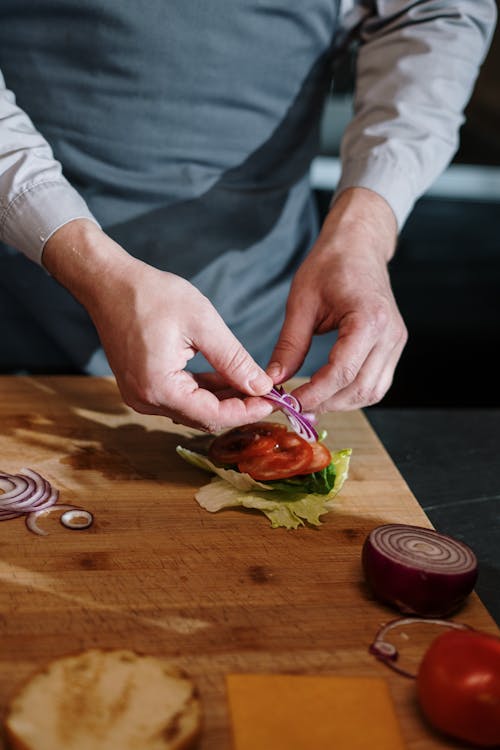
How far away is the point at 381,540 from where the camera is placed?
1.53 metres

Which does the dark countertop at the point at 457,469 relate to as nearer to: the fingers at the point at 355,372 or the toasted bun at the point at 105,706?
the fingers at the point at 355,372

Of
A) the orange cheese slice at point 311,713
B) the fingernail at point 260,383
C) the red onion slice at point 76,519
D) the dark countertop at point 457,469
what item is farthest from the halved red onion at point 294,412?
the orange cheese slice at point 311,713

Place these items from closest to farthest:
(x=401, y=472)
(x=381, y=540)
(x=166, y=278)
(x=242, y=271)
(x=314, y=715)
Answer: (x=314, y=715) < (x=381, y=540) < (x=166, y=278) < (x=401, y=472) < (x=242, y=271)

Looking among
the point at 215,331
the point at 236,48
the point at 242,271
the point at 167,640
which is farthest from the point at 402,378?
the point at 167,640

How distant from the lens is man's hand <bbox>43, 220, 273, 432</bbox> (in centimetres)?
161

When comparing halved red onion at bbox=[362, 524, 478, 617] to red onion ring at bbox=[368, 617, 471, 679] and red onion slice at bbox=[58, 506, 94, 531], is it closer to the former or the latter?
red onion ring at bbox=[368, 617, 471, 679]

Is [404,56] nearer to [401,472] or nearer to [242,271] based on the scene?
[242,271]

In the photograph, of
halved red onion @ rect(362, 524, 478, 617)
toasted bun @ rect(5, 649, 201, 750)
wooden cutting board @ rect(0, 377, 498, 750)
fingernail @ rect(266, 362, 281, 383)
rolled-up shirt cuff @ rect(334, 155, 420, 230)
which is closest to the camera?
toasted bun @ rect(5, 649, 201, 750)

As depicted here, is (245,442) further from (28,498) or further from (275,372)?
(28,498)

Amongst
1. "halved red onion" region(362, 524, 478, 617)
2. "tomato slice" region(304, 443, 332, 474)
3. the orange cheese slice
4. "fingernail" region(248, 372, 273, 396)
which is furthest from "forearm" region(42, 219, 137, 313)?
the orange cheese slice

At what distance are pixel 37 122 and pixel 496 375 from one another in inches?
103

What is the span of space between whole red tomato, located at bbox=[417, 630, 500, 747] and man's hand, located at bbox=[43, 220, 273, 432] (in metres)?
0.64

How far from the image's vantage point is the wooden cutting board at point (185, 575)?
1325 mm

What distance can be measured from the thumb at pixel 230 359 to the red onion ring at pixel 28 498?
1.31 feet
